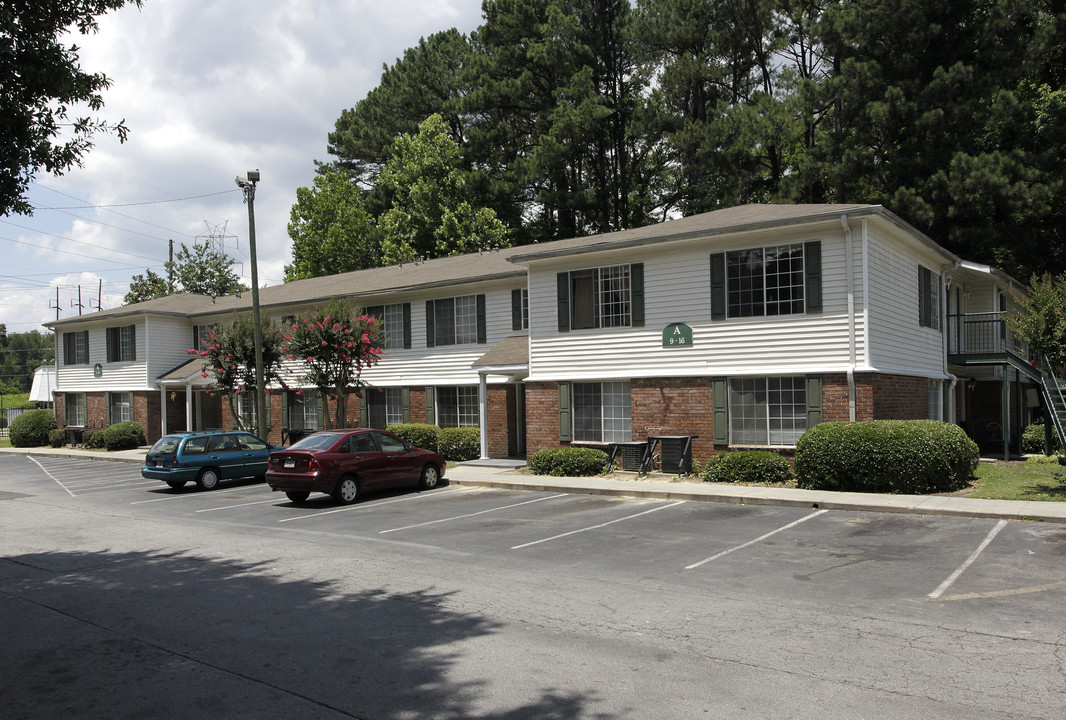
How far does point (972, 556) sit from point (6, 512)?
18.4 metres

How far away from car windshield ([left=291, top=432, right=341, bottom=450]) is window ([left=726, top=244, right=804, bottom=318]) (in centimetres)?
973

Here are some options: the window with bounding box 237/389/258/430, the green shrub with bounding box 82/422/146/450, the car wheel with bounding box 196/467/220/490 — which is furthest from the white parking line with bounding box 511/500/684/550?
the green shrub with bounding box 82/422/146/450

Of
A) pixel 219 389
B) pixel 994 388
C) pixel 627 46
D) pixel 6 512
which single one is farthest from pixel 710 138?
pixel 6 512

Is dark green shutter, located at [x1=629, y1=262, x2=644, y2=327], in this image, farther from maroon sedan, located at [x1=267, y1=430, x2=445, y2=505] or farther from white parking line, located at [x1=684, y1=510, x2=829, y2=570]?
white parking line, located at [x1=684, y1=510, x2=829, y2=570]

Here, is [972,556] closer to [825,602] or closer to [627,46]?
[825,602]

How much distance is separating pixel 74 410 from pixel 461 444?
25.6 m

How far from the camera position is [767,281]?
19.0 metres

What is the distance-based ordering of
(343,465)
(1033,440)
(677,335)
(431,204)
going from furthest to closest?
(431,204), (1033,440), (677,335), (343,465)

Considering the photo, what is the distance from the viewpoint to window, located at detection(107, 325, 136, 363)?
37.5 meters

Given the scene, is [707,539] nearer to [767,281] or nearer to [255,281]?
[767,281]

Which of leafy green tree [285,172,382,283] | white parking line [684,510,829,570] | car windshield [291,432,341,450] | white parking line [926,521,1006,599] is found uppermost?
leafy green tree [285,172,382,283]

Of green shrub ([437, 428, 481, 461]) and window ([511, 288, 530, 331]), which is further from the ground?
window ([511, 288, 530, 331])

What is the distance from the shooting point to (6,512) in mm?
17406

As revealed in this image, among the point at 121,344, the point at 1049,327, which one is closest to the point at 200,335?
the point at 121,344
